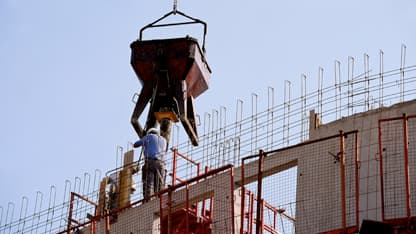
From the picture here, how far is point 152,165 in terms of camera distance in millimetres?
28422

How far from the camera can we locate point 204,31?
104ft

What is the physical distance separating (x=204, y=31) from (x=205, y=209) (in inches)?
222

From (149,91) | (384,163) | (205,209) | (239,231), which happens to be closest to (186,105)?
(149,91)

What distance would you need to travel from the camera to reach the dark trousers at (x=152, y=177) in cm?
2834

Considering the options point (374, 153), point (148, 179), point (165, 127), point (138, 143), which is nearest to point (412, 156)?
point (374, 153)

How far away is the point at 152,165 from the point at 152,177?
30 centimetres

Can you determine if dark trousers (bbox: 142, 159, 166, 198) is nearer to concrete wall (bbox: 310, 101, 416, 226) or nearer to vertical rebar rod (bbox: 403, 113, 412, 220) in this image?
concrete wall (bbox: 310, 101, 416, 226)

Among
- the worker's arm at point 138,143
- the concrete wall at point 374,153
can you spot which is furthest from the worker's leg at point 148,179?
the concrete wall at point 374,153

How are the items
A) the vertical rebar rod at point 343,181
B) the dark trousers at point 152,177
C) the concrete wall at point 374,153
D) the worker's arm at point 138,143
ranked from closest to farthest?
the vertical rebar rod at point 343,181
the concrete wall at point 374,153
the dark trousers at point 152,177
the worker's arm at point 138,143

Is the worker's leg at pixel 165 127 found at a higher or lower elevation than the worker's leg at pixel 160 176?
higher

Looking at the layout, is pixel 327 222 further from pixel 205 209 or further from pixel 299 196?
pixel 205 209

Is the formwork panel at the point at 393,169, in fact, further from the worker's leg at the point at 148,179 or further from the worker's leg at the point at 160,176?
the worker's leg at the point at 148,179

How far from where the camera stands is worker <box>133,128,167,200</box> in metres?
28.4

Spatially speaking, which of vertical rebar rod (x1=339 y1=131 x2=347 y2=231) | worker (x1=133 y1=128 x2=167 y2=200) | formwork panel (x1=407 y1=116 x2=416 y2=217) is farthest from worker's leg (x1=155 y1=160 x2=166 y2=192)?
formwork panel (x1=407 y1=116 x2=416 y2=217)
